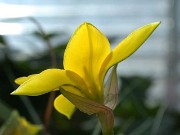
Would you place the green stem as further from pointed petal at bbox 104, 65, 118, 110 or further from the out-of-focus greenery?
the out-of-focus greenery

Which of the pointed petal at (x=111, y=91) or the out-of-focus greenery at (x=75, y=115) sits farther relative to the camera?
the out-of-focus greenery at (x=75, y=115)

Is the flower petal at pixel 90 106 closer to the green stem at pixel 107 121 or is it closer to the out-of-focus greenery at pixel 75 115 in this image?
the green stem at pixel 107 121

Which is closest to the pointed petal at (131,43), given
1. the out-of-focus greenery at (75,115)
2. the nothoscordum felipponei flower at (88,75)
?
the nothoscordum felipponei flower at (88,75)

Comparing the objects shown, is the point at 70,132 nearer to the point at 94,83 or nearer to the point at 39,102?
the point at 39,102

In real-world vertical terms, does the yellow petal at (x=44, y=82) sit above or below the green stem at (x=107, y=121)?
above

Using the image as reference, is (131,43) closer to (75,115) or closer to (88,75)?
(88,75)

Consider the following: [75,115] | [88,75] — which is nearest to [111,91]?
[88,75]

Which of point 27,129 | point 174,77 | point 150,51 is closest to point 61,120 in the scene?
point 27,129
